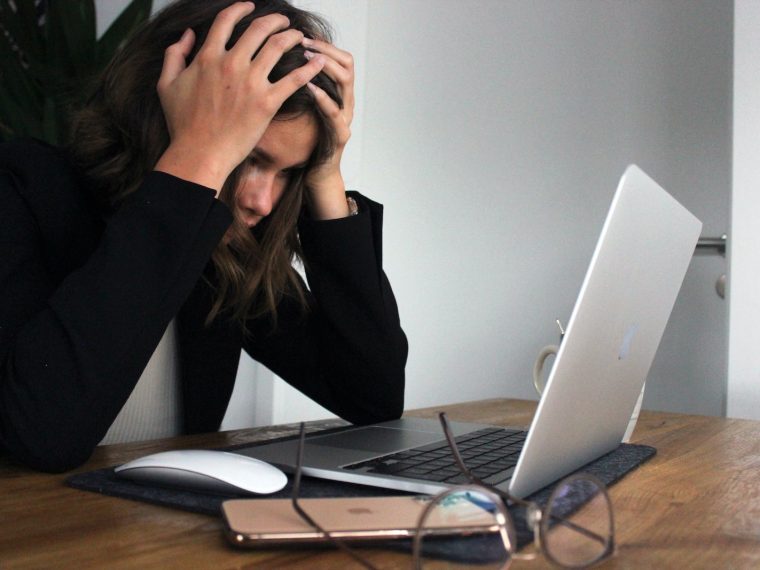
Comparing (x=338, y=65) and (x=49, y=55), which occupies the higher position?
(x=49, y=55)

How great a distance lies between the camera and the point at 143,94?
3.38 ft

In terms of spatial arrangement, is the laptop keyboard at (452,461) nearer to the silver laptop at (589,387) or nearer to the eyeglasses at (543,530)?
the silver laptop at (589,387)

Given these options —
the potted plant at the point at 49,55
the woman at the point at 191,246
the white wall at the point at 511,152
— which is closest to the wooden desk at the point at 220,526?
the woman at the point at 191,246

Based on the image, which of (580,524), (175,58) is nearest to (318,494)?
(580,524)

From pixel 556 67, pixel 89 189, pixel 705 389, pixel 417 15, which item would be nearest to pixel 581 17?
pixel 556 67

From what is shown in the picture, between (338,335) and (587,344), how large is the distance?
24.3 inches

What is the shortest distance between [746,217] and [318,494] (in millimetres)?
1695

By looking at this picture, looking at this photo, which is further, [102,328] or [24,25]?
[24,25]

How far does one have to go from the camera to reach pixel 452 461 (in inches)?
30.4

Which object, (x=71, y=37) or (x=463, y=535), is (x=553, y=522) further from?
(x=71, y=37)

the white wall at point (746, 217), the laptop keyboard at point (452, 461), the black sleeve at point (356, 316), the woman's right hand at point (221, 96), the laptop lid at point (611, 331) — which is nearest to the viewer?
the laptop lid at point (611, 331)

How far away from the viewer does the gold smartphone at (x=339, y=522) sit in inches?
19.9

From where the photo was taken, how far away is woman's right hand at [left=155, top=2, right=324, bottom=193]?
0.86 m

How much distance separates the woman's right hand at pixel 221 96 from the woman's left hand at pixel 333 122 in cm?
8
